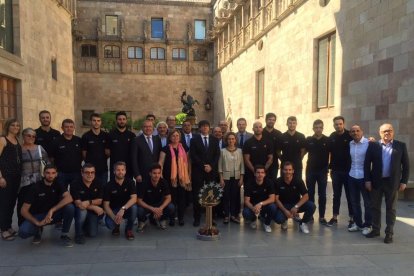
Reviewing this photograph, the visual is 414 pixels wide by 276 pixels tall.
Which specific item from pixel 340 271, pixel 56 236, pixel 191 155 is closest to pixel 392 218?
pixel 340 271

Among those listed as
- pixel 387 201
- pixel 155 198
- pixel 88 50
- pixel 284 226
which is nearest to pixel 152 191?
pixel 155 198

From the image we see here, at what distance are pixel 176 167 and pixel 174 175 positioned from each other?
140 mm

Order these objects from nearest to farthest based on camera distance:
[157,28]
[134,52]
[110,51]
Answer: [110,51] < [134,52] < [157,28]

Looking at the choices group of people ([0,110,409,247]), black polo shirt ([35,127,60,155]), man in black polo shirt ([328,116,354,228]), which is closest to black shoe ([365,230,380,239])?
group of people ([0,110,409,247])

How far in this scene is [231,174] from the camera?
611cm

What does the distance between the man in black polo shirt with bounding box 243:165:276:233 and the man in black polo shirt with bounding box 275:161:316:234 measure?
13cm

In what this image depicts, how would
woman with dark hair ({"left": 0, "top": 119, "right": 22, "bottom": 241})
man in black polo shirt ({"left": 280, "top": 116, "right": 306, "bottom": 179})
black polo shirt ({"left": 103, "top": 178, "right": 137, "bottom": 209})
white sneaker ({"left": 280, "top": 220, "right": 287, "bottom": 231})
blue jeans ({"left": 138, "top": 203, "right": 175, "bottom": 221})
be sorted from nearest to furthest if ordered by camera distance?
woman with dark hair ({"left": 0, "top": 119, "right": 22, "bottom": 241}), black polo shirt ({"left": 103, "top": 178, "right": 137, "bottom": 209}), blue jeans ({"left": 138, "top": 203, "right": 175, "bottom": 221}), white sneaker ({"left": 280, "top": 220, "right": 287, "bottom": 231}), man in black polo shirt ({"left": 280, "top": 116, "right": 306, "bottom": 179})

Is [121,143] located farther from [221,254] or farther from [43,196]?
[221,254]

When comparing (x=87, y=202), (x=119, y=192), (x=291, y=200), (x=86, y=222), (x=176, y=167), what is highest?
(x=176, y=167)

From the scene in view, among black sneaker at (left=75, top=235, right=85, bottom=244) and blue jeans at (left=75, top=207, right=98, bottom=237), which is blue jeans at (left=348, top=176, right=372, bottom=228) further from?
black sneaker at (left=75, top=235, right=85, bottom=244)

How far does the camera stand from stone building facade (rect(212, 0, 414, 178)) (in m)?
8.19

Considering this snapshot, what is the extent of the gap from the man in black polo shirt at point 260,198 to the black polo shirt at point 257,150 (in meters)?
0.43

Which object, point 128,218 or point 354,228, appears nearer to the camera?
point 128,218

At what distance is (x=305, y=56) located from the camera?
42.3ft
